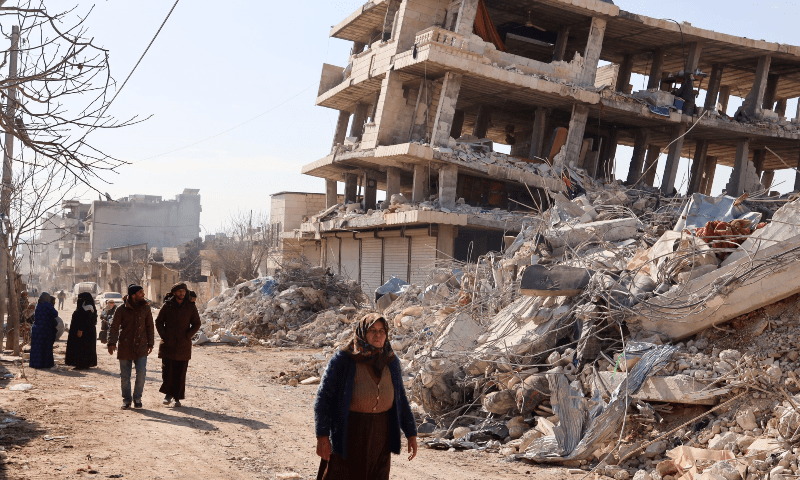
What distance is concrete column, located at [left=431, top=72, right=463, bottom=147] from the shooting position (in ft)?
74.2

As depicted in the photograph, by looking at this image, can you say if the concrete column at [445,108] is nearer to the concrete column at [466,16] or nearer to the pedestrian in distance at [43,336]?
the concrete column at [466,16]

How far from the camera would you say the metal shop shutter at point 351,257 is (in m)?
27.8

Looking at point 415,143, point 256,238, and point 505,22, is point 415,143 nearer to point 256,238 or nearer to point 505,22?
point 505,22

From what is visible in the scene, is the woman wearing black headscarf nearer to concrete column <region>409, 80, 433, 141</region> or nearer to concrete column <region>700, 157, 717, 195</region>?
concrete column <region>409, 80, 433, 141</region>

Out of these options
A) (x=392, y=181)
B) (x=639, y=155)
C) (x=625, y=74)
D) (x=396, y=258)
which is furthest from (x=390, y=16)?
(x=639, y=155)

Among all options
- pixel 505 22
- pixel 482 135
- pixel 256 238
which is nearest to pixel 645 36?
pixel 505 22

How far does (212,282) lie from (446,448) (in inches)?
1396

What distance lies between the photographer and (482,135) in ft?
88.9

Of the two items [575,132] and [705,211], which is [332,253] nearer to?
[575,132]

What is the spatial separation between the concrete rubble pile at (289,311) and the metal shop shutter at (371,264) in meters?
4.31

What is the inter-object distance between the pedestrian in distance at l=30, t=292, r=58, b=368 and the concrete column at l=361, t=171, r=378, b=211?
1718cm

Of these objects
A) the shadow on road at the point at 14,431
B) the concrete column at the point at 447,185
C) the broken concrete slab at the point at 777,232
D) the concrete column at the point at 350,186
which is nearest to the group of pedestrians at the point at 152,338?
the shadow on road at the point at 14,431

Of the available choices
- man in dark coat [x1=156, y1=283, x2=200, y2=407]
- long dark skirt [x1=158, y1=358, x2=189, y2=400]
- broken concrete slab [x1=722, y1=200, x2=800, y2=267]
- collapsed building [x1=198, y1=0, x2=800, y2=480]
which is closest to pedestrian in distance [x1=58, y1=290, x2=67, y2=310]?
collapsed building [x1=198, y1=0, x2=800, y2=480]

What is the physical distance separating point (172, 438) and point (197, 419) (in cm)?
113
